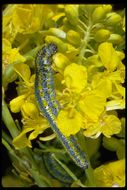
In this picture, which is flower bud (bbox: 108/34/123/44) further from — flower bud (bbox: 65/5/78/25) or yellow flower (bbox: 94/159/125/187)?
yellow flower (bbox: 94/159/125/187)

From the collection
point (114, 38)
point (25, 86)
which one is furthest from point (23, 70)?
point (114, 38)

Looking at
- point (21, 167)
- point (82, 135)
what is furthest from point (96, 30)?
point (21, 167)

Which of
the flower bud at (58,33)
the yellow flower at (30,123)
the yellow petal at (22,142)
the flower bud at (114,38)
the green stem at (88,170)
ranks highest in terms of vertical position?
the flower bud at (58,33)

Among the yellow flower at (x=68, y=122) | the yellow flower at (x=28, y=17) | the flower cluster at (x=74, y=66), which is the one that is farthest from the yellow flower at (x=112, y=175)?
the yellow flower at (x=28, y=17)

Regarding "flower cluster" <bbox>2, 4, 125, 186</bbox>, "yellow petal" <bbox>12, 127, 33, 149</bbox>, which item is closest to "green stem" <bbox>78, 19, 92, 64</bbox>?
"flower cluster" <bbox>2, 4, 125, 186</bbox>

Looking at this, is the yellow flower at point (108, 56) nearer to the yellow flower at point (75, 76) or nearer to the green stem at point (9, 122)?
the yellow flower at point (75, 76)

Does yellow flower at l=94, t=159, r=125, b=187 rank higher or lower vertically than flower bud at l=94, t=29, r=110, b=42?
lower

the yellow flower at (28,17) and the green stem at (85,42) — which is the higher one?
the yellow flower at (28,17)

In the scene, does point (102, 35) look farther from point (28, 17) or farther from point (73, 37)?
point (28, 17)
